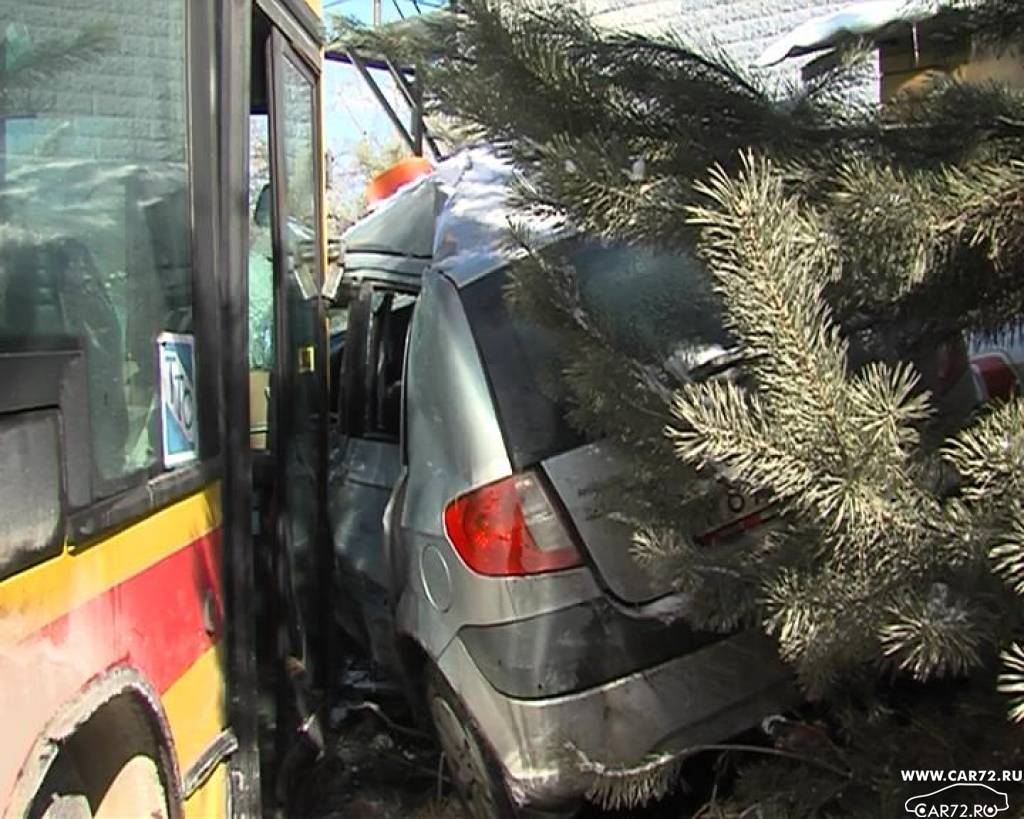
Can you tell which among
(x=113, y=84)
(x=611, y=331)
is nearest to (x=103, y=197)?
(x=113, y=84)

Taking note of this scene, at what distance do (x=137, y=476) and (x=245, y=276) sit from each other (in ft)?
2.85

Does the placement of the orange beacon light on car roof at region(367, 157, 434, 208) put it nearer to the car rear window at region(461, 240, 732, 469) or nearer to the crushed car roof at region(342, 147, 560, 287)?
the crushed car roof at region(342, 147, 560, 287)

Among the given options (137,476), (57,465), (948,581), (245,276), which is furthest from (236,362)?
(948,581)

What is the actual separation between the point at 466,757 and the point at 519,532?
2.59ft

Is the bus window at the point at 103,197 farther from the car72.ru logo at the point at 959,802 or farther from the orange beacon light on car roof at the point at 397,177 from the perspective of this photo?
the orange beacon light on car roof at the point at 397,177

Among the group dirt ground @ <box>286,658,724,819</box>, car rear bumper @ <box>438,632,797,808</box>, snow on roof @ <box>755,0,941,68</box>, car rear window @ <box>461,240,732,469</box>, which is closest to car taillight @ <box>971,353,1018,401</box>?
car rear window @ <box>461,240,732,469</box>

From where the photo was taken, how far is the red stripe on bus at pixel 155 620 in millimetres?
1907

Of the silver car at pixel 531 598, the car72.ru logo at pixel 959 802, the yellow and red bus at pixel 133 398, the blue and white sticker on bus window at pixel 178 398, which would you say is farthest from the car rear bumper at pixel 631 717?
the blue and white sticker on bus window at pixel 178 398

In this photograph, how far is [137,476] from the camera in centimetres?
225

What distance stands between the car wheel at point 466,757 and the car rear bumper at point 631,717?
5.7 inches

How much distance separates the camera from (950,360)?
2408mm

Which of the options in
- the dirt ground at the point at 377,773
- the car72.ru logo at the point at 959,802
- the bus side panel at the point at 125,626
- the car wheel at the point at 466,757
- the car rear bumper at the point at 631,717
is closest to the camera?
the bus side panel at the point at 125,626

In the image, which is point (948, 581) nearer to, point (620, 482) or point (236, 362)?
point (620, 482)

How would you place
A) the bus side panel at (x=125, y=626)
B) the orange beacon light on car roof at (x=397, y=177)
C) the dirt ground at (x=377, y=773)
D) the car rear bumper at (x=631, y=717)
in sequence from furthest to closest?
the orange beacon light on car roof at (x=397, y=177) → the dirt ground at (x=377, y=773) → the car rear bumper at (x=631, y=717) → the bus side panel at (x=125, y=626)
